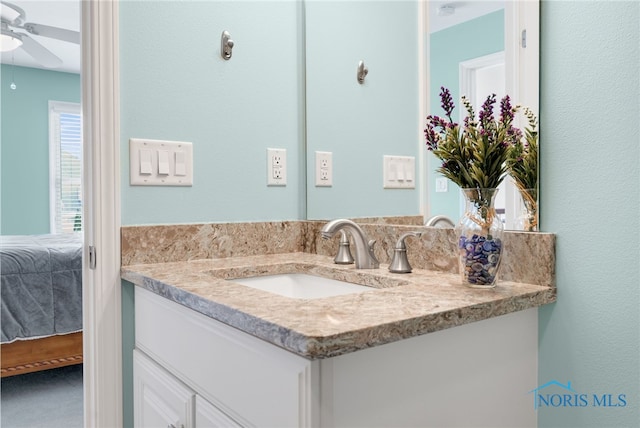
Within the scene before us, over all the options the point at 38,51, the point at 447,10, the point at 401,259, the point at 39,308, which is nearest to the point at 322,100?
the point at 447,10

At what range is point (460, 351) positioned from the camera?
849 mm

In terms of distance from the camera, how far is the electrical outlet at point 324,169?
5.22ft

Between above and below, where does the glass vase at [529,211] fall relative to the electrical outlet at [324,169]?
below

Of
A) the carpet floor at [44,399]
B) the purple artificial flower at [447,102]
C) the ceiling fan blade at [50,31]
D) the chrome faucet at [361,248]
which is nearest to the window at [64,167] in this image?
the ceiling fan blade at [50,31]

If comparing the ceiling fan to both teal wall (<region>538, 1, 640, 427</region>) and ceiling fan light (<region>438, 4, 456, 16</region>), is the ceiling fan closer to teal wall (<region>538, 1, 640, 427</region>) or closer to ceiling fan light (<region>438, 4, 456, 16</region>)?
ceiling fan light (<region>438, 4, 456, 16</region>)

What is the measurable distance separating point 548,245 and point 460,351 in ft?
0.97

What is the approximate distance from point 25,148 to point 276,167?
444 centimetres

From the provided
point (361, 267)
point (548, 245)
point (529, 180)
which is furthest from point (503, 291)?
point (361, 267)

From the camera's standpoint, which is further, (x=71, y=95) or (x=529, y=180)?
(x=71, y=95)

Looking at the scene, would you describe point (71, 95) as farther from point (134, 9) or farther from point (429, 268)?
point (429, 268)

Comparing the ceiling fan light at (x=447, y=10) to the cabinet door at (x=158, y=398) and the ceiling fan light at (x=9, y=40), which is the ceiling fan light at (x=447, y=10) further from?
the ceiling fan light at (x=9, y=40)

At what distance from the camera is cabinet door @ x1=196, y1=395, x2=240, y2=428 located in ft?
2.83

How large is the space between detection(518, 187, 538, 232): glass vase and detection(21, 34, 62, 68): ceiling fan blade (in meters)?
3.66

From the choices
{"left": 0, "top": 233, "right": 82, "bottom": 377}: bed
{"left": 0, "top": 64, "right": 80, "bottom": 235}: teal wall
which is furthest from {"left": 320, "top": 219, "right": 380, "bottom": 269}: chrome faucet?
{"left": 0, "top": 64, "right": 80, "bottom": 235}: teal wall
